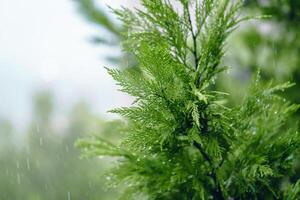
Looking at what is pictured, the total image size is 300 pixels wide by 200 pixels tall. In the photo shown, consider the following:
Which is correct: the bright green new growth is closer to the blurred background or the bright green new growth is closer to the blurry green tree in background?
the blurred background

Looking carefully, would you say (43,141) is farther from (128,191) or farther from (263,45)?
(128,191)

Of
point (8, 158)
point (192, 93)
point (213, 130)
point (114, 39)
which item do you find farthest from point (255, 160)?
point (8, 158)

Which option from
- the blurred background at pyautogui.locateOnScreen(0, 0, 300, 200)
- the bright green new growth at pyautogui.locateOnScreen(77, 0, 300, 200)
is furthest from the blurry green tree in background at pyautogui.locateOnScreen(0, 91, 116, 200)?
the bright green new growth at pyautogui.locateOnScreen(77, 0, 300, 200)

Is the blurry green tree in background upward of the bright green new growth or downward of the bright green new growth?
upward

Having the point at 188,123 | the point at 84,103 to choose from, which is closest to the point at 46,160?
the point at 84,103

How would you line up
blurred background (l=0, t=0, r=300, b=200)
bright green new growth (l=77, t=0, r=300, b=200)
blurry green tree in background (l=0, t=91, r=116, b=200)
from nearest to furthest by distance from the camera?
bright green new growth (l=77, t=0, r=300, b=200) < blurred background (l=0, t=0, r=300, b=200) < blurry green tree in background (l=0, t=91, r=116, b=200)

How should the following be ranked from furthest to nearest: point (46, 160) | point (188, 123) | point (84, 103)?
point (84, 103) < point (46, 160) < point (188, 123)

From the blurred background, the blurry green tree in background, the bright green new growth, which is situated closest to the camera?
the bright green new growth

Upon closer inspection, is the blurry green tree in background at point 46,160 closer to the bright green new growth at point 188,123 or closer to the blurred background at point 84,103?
the blurred background at point 84,103

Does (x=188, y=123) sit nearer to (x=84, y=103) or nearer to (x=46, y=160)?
(x=46, y=160)
